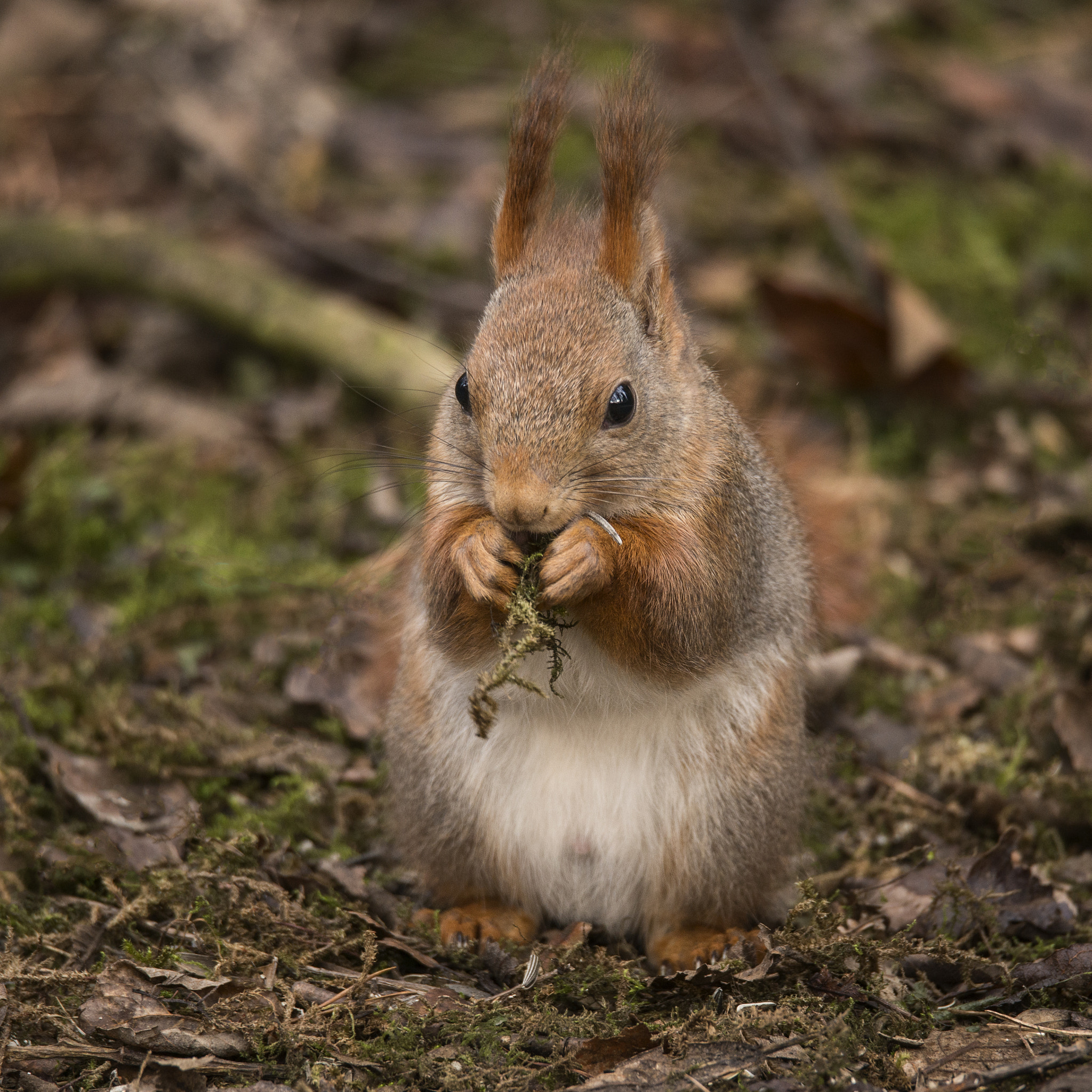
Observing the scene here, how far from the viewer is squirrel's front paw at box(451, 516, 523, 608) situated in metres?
2.83

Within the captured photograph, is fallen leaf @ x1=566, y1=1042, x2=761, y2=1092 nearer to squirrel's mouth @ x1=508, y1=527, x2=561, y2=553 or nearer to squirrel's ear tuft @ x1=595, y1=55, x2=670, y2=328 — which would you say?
squirrel's mouth @ x1=508, y1=527, x2=561, y2=553

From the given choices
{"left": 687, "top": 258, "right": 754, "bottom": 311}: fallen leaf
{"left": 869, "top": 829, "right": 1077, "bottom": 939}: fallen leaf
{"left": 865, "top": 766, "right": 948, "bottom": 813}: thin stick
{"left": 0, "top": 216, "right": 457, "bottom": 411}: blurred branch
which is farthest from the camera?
{"left": 687, "top": 258, "right": 754, "bottom": 311}: fallen leaf

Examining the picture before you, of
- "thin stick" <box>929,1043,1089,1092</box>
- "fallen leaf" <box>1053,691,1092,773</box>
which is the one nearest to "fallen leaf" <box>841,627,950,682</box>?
"fallen leaf" <box>1053,691,1092,773</box>

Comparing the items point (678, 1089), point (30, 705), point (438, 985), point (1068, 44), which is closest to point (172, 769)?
point (30, 705)

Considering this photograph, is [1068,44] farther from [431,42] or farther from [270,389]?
[270,389]

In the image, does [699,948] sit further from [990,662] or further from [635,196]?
[635,196]

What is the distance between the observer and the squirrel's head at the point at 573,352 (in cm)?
282

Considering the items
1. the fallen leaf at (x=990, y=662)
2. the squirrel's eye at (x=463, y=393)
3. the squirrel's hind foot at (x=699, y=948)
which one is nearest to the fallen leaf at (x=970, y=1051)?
the squirrel's hind foot at (x=699, y=948)

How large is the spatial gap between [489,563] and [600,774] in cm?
63

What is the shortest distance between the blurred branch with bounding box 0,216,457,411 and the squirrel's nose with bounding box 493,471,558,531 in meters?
2.42

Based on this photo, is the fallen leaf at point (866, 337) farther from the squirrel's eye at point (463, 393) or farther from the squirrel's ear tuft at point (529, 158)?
the squirrel's eye at point (463, 393)

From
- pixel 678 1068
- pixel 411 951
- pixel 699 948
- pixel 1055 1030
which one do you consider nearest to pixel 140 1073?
pixel 411 951

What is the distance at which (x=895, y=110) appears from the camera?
7.01 m

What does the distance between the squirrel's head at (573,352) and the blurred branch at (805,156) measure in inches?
95.0
